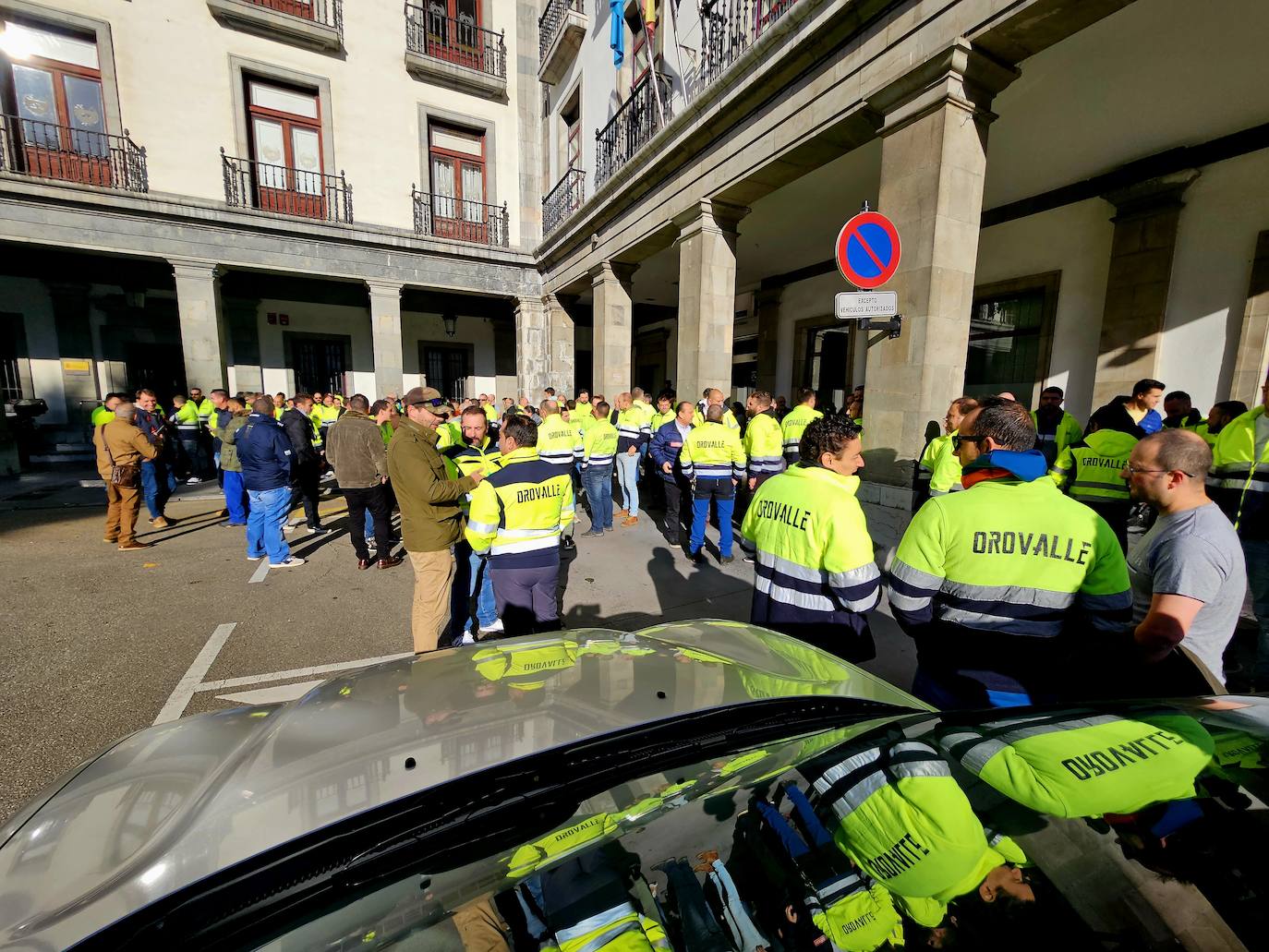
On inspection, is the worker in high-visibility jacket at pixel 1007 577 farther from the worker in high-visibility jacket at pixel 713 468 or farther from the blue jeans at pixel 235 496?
the blue jeans at pixel 235 496

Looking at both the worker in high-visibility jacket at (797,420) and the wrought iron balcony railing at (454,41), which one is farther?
the wrought iron balcony railing at (454,41)

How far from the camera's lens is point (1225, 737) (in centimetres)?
123

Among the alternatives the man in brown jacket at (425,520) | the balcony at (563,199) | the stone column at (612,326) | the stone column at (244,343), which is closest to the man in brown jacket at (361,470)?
the man in brown jacket at (425,520)

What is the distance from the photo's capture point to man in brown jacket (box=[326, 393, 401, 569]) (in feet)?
19.2

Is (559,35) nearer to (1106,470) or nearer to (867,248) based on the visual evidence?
(867,248)

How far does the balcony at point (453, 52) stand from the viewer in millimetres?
14680

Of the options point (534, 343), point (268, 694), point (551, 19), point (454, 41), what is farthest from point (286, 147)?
point (268, 694)

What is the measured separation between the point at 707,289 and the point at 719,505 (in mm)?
3976

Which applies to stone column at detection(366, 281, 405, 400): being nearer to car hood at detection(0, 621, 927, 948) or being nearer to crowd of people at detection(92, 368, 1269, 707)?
crowd of people at detection(92, 368, 1269, 707)

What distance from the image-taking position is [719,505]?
620 centimetres

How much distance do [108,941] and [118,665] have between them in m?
4.19

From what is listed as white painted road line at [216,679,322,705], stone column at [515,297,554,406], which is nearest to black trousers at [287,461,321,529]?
white painted road line at [216,679,322,705]

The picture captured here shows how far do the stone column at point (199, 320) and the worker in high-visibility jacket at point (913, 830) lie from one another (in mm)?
15629

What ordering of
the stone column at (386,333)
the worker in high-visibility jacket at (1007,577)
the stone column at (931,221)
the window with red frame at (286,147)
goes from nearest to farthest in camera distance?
the worker in high-visibility jacket at (1007,577) < the stone column at (931,221) < the window with red frame at (286,147) < the stone column at (386,333)
